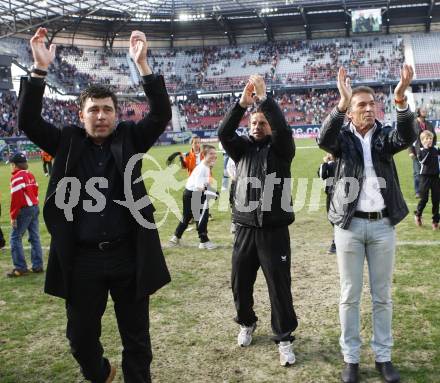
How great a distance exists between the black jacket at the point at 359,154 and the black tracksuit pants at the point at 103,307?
1681 mm

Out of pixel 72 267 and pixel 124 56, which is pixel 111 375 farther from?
pixel 124 56

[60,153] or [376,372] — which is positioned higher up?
[60,153]

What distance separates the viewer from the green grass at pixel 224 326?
156 inches

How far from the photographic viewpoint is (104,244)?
9.95 ft

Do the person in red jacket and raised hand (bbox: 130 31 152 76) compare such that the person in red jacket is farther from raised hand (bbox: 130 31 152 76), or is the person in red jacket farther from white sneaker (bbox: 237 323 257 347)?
raised hand (bbox: 130 31 152 76)

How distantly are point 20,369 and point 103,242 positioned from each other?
193 cm

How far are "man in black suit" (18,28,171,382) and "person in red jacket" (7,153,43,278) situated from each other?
4.25 meters

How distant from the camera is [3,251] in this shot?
8664mm

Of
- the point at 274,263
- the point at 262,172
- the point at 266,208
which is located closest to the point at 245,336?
the point at 274,263

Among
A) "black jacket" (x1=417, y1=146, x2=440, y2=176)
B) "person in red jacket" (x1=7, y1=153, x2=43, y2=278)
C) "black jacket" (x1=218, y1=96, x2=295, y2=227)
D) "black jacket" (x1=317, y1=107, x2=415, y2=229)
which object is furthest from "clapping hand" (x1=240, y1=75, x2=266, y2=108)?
"black jacket" (x1=417, y1=146, x2=440, y2=176)

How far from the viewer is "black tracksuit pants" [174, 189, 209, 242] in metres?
8.18

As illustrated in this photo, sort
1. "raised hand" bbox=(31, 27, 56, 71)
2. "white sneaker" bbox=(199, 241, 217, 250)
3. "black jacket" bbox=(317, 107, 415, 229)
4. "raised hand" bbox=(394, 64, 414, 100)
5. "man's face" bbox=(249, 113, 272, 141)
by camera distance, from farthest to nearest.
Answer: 1. "white sneaker" bbox=(199, 241, 217, 250)
2. "man's face" bbox=(249, 113, 272, 141)
3. "black jacket" bbox=(317, 107, 415, 229)
4. "raised hand" bbox=(394, 64, 414, 100)
5. "raised hand" bbox=(31, 27, 56, 71)

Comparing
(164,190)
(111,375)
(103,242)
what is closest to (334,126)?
(103,242)

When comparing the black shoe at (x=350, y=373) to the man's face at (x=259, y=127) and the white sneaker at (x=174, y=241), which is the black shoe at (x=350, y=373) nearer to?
the man's face at (x=259, y=127)
